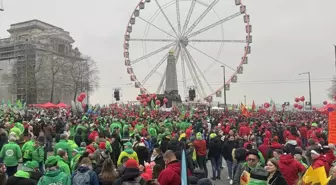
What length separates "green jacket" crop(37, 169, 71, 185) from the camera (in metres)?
5.82

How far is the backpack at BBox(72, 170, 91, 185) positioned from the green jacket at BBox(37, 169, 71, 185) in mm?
137

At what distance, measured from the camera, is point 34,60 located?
221ft

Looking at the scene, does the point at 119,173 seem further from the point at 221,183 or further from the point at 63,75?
the point at 63,75

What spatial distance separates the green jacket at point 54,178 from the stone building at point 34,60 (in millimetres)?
60466

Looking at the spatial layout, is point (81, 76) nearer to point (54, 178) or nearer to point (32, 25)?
point (32, 25)

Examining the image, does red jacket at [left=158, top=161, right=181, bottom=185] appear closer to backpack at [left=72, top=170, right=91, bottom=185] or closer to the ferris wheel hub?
backpack at [left=72, top=170, right=91, bottom=185]

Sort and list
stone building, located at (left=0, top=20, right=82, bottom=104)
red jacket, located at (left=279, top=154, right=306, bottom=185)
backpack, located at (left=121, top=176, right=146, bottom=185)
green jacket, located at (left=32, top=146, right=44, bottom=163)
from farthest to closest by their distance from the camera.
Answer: stone building, located at (left=0, top=20, right=82, bottom=104)
green jacket, located at (left=32, top=146, right=44, bottom=163)
red jacket, located at (left=279, top=154, right=306, bottom=185)
backpack, located at (left=121, top=176, right=146, bottom=185)

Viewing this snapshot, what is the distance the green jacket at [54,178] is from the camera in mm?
5824

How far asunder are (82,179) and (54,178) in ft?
1.45

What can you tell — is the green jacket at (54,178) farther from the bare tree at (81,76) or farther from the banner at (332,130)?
the bare tree at (81,76)

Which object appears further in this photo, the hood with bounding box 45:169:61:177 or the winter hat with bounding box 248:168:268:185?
the hood with bounding box 45:169:61:177

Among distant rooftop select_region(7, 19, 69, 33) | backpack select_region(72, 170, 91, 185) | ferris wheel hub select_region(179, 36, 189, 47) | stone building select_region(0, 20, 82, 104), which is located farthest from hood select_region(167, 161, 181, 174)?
distant rooftop select_region(7, 19, 69, 33)

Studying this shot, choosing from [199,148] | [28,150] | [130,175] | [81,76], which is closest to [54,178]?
[130,175]

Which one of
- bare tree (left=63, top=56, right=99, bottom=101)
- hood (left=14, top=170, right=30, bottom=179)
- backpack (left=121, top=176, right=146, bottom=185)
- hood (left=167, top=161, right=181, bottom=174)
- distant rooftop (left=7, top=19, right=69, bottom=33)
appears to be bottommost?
backpack (left=121, top=176, right=146, bottom=185)
